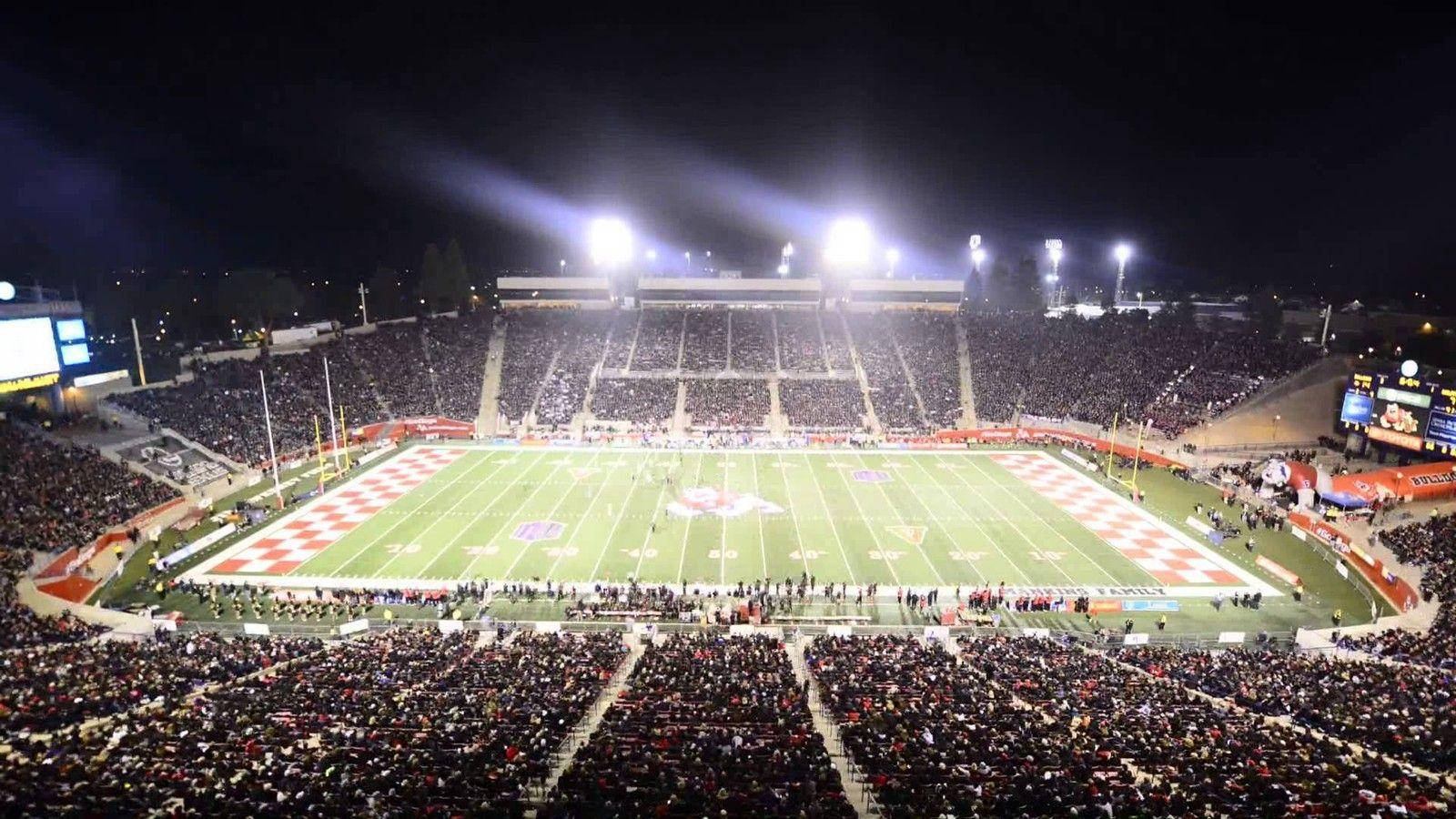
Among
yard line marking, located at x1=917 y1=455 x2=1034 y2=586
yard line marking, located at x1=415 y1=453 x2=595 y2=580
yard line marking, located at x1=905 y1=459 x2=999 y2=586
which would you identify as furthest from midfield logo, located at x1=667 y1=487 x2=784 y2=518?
yard line marking, located at x1=917 y1=455 x2=1034 y2=586

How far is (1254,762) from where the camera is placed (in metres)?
13.3

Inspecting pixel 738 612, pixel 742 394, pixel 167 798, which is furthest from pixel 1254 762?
pixel 742 394

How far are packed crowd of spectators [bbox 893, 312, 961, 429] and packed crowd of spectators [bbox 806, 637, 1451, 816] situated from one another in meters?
37.3

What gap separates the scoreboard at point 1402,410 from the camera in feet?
114

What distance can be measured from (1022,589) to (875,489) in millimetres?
13452

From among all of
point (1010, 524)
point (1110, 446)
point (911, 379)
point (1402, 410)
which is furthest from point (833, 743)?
point (911, 379)

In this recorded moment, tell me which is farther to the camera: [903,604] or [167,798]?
[903,604]

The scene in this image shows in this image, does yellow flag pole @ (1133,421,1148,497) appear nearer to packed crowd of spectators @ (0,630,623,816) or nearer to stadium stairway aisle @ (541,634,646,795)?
stadium stairway aisle @ (541,634,646,795)

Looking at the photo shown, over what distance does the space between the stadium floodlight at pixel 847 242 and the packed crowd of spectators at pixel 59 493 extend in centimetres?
5499

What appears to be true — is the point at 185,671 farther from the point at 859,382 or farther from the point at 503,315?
the point at 503,315

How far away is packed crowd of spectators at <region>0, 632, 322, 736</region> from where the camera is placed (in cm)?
1501

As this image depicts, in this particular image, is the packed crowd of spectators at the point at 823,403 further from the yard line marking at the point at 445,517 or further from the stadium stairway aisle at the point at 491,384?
the stadium stairway aisle at the point at 491,384

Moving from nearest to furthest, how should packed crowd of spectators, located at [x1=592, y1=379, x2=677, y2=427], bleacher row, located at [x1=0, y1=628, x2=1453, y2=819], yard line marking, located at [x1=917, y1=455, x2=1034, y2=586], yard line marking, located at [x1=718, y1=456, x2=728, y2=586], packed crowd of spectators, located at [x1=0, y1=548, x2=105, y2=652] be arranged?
1. bleacher row, located at [x1=0, y1=628, x2=1453, y2=819]
2. packed crowd of spectators, located at [x1=0, y1=548, x2=105, y2=652]
3. yard line marking, located at [x1=718, y1=456, x2=728, y2=586]
4. yard line marking, located at [x1=917, y1=455, x2=1034, y2=586]
5. packed crowd of spectators, located at [x1=592, y1=379, x2=677, y2=427]

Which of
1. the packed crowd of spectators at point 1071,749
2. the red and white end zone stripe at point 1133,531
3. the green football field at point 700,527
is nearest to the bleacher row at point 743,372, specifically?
the green football field at point 700,527
